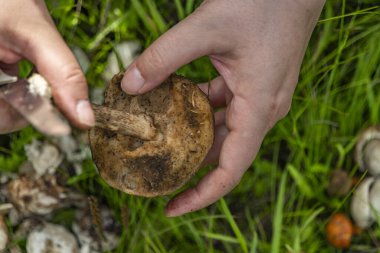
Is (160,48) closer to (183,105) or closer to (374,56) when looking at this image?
(183,105)

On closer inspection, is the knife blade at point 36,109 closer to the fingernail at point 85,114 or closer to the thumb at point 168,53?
the fingernail at point 85,114

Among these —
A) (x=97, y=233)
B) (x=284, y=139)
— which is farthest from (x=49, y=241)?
(x=284, y=139)

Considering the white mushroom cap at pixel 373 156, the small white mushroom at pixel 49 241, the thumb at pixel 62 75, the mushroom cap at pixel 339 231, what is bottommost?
the mushroom cap at pixel 339 231

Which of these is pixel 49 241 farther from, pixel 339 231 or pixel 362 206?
pixel 362 206

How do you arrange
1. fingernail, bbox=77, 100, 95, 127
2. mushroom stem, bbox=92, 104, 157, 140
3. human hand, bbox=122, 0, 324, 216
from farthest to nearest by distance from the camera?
human hand, bbox=122, 0, 324, 216, mushroom stem, bbox=92, 104, 157, 140, fingernail, bbox=77, 100, 95, 127

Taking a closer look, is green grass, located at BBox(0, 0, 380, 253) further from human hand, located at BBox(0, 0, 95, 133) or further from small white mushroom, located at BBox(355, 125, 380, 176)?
human hand, located at BBox(0, 0, 95, 133)

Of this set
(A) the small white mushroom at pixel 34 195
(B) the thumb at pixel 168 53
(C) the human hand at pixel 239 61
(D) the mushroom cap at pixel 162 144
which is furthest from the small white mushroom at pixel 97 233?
(B) the thumb at pixel 168 53

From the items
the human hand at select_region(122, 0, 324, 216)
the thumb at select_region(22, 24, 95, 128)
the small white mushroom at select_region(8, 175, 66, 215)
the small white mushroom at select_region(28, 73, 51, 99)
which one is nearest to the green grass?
the small white mushroom at select_region(8, 175, 66, 215)
